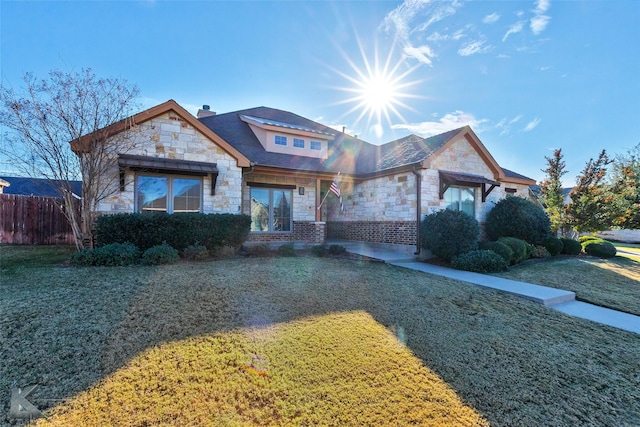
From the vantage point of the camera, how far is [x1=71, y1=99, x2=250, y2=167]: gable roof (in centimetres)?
753

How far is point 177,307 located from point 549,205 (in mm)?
17355

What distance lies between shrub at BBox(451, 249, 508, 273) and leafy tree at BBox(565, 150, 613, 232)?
315 inches

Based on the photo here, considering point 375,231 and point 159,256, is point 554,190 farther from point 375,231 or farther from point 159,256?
point 159,256

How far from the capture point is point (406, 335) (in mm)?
3805

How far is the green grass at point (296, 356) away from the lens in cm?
238

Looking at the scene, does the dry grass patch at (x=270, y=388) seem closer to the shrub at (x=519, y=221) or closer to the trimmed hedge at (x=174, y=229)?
the trimmed hedge at (x=174, y=229)

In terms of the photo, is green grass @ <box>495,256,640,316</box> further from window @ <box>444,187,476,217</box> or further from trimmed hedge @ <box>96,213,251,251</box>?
trimmed hedge @ <box>96,213,251,251</box>

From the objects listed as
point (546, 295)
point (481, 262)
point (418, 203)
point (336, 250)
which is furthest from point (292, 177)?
point (546, 295)

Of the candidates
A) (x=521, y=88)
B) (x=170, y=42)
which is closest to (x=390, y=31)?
(x=521, y=88)

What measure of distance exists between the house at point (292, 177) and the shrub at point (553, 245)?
97.8 inches

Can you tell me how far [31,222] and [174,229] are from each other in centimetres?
701

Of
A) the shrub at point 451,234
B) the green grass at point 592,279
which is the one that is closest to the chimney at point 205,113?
the shrub at point 451,234

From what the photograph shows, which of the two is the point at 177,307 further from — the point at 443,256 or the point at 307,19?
the point at 307,19

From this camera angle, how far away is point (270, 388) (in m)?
2.60
